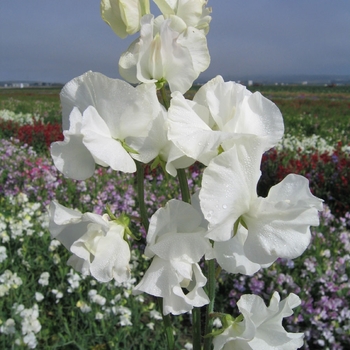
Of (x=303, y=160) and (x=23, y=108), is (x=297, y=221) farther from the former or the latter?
(x=23, y=108)

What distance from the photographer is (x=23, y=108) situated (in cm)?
1478

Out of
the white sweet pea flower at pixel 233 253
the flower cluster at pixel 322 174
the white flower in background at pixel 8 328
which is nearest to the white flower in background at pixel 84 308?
the white flower in background at pixel 8 328

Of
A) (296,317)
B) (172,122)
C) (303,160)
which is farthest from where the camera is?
(303,160)

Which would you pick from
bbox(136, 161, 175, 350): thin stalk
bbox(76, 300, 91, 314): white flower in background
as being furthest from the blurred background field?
bbox(136, 161, 175, 350): thin stalk

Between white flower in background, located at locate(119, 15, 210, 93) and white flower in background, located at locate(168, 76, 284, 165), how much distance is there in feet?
0.15

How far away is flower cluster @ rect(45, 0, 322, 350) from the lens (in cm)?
60

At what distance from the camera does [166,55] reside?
0.69 meters

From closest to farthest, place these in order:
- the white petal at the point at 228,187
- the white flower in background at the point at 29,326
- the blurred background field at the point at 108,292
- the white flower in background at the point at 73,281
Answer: the white petal at the point at 228,187, the white flower in background at the point at 29,326, the blurred background field at the point at 108,292, the white flower in background at the point at 73,281

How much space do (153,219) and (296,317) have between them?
6.62ft

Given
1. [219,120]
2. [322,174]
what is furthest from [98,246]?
[322,174]

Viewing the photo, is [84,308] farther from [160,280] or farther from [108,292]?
[160,280]

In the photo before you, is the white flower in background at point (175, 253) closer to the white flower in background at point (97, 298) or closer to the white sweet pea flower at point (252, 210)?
the white sweet pea flower at point (252, 210)

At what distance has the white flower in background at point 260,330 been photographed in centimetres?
70

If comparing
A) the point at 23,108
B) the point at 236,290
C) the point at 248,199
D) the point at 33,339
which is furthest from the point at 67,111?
the point at 23,108
